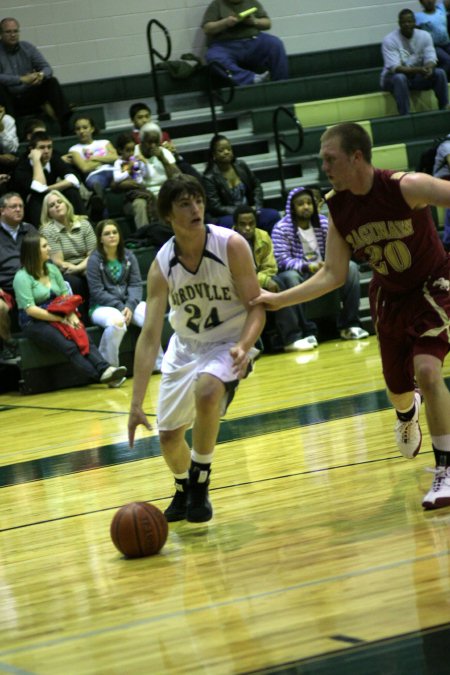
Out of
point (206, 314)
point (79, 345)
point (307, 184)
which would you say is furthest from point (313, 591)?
point (307, 184)

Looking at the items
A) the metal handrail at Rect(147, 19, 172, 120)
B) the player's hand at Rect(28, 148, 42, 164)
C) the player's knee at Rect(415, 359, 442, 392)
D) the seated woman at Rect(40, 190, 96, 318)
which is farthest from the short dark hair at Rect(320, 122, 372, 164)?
the metal handrail at Rect(147, 19, 172, 120)

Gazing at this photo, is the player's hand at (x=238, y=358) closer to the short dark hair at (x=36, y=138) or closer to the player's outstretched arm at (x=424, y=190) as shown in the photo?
the player's outstretched arm at (x=424, y=190)

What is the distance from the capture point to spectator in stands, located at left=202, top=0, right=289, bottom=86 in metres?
13.9

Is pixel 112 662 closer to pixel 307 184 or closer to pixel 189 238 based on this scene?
pixel 189 238

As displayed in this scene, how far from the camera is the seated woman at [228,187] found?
37.8 feet

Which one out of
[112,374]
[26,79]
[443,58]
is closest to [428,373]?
[112,374]

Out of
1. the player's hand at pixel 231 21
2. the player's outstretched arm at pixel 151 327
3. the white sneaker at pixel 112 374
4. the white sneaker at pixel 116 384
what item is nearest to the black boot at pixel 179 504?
the player's outstretched arm at pixel 151 327

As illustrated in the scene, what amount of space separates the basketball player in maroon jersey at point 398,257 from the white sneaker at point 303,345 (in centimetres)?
563

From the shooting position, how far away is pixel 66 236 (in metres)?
10.6

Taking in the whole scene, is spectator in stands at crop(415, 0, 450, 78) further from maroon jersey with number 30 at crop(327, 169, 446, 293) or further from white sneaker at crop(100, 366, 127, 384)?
maroon jersey with number 30 at crop(327, 169, 446, 293)

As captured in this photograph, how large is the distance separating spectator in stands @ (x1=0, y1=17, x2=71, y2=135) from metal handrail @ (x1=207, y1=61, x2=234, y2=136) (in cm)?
166

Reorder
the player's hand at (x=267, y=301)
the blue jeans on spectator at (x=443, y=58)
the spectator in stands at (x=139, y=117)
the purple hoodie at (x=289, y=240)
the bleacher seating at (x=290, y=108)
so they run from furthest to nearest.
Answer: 1. the blue jeans on spectator at (x=443, y=58)
2. the bleacher seating at (x=290, y=108)
3. the spectator in stands at (x=139, y=117)
4. the purple hoodie at (x=289, y=240)
5. the player's hand at (x=267, y=301)

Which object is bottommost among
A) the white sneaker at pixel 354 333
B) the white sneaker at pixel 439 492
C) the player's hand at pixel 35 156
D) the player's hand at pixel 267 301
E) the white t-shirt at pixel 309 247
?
the white sneaker at pixel 354 333

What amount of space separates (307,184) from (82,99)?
9.89 feet
